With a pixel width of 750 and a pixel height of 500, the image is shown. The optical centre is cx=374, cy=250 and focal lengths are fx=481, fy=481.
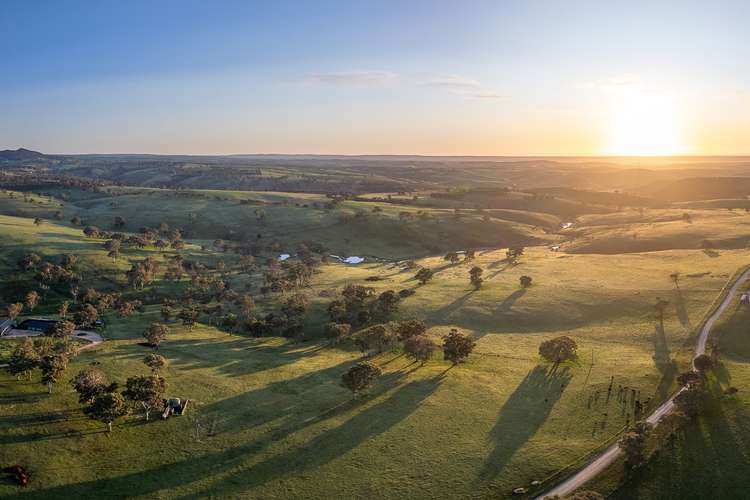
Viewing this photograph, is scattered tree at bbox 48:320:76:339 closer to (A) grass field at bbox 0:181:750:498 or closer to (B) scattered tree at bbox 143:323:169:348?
(A) grass field at bbox 0:181:750:498

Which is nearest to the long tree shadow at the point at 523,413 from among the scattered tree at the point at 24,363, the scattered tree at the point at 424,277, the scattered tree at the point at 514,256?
the scattered tree at the point at 424,277

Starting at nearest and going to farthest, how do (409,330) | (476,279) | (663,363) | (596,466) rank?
(596,466) < (663,363) < (409,330) < (476,279)

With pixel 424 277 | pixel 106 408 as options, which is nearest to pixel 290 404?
pixel 106 408

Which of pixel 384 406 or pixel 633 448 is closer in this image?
pixel 633 448

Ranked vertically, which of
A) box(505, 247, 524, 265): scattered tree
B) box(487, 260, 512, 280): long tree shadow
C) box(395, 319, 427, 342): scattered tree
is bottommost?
box(395, 319, 427, 342): scattered tree

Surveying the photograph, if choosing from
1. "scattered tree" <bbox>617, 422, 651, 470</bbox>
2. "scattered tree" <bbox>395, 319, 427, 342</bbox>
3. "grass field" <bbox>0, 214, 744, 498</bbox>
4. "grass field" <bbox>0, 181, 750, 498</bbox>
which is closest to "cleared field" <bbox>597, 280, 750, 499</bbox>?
"grass field" <bbox>0, 181, 750, 498</bbox>

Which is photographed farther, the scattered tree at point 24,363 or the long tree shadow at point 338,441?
the scattered tree at point 24,363

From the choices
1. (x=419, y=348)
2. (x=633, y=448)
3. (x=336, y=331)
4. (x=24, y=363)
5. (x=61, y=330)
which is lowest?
(x=633, y=448)

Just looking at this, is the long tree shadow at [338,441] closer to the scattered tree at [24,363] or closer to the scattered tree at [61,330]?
the scattered tree at [24,363]

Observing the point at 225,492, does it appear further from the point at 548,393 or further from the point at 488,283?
the point at 488,283

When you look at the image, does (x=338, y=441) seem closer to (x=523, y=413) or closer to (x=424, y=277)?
(x=523, y=413)
